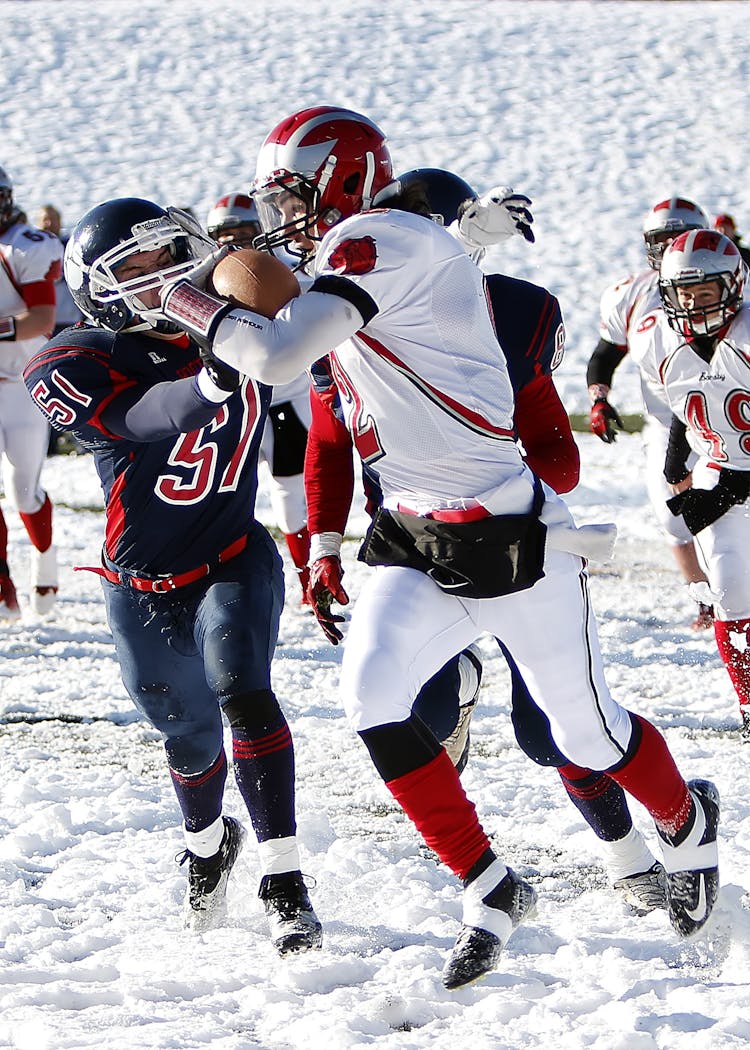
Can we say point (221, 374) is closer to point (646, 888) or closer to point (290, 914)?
point (290, 914)

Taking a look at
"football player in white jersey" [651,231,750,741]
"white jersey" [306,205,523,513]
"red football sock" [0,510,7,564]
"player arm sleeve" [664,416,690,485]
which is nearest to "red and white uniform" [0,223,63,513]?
"red football sock" [0,510,7,564]

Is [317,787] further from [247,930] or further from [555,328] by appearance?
[555,328]

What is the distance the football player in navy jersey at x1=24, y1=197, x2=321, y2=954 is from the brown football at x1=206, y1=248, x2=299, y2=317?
0.46m

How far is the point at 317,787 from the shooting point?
4.73 metres

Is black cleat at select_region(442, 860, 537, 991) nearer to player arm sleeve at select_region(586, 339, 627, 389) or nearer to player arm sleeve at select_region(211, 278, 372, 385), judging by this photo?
player arm sleeve at select_region(211, 278, 372, 385)

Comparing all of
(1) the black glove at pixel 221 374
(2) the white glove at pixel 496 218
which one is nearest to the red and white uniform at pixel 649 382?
(2) the white glove at pixel 496 218

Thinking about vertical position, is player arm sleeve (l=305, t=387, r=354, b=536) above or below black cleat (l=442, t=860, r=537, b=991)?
above

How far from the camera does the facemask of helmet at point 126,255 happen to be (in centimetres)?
348

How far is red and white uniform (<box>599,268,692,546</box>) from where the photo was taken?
21.0ft

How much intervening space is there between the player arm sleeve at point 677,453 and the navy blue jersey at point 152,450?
2.24 metres

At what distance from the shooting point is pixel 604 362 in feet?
21.6

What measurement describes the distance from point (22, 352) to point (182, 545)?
372cm

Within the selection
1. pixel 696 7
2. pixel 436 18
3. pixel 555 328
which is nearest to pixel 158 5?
pixel 436 18

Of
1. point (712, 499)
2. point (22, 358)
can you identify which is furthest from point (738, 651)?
point (22, 358)
